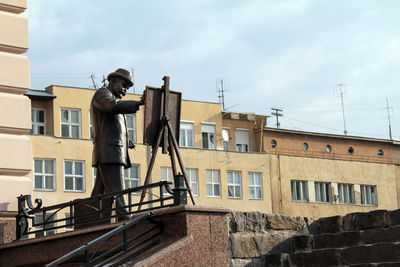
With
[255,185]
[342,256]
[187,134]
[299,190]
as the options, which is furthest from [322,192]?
[342,256]

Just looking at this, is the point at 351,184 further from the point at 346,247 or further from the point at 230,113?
the point at 346,247

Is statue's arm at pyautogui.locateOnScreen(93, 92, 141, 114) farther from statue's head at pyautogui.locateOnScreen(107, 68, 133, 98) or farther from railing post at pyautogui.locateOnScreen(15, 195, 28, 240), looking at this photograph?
railing post at pyautogui.locateOnScreen(15, 195, 28, 240)

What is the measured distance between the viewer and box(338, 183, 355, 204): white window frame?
201 feet

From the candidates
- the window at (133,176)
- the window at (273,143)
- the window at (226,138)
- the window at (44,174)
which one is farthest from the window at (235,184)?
the window at (44,174)

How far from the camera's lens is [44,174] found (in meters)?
48.1

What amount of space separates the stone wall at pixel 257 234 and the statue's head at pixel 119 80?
244cm

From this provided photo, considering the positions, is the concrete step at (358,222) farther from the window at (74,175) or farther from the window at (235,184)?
the window at (235,184)

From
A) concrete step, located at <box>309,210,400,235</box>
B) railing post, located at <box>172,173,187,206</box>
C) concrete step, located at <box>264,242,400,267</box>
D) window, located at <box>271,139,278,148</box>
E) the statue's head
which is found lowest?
concrete step, located at <box>264,242,400,267</box>

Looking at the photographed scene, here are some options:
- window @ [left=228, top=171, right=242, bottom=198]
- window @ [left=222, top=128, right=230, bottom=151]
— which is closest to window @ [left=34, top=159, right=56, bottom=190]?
window @ [left=228, top=171, right=242, bottom=198]

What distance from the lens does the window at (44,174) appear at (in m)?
47.8

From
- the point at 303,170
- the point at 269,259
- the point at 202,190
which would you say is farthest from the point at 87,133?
the point at 269,259

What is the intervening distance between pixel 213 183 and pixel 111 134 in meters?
42.2

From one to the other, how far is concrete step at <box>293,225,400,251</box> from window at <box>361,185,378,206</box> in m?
50.8

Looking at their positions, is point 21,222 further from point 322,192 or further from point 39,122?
point 322,192
